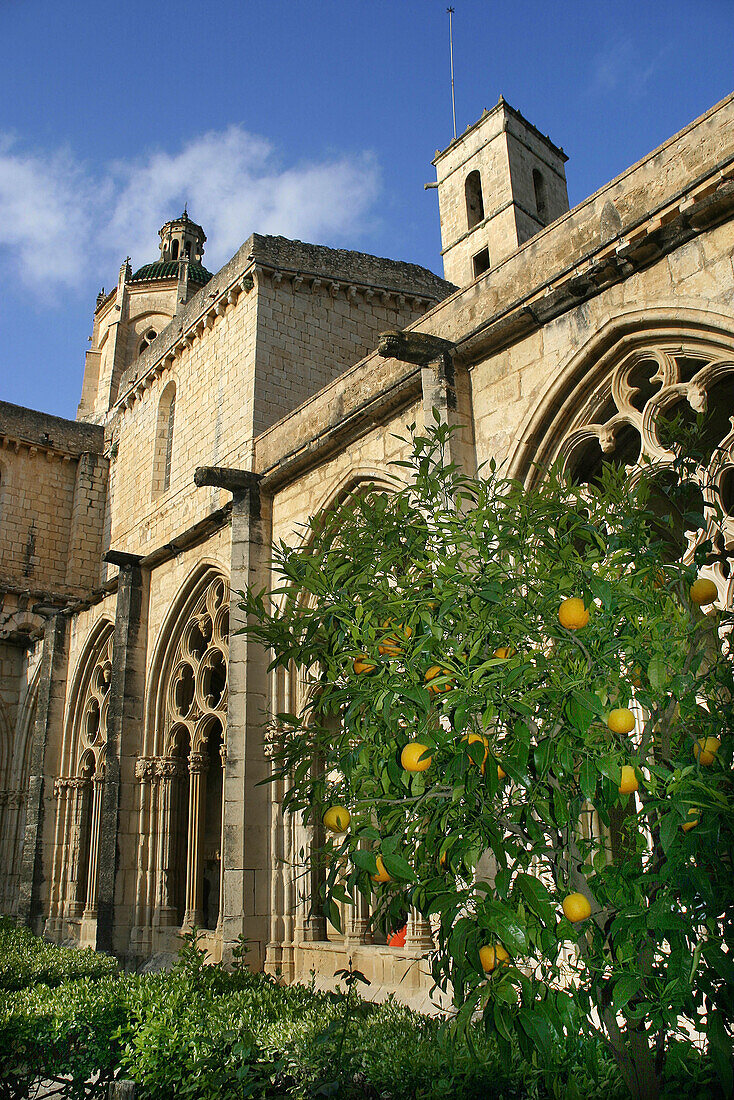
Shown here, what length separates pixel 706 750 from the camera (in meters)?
2.11

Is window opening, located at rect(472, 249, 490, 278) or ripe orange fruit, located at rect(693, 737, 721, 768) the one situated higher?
window opening, located at rect(472, 249, 490, 278)

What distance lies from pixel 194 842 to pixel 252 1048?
21.2 feet

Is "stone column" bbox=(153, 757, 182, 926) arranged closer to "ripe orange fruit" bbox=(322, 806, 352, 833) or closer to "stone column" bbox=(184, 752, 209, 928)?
"stone column" bbox=(184, 752, 209, 928)

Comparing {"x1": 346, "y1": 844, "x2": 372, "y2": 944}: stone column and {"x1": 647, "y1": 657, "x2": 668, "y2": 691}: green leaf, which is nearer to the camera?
{"x1": 647, "y1": 657, "x2": 668, "y2": 691}: green leaf

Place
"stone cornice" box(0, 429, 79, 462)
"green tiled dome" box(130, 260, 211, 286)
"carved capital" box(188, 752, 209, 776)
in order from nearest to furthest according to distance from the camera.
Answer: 1. "carved capital" box(188, 752, 209, 776)
2. "stone cornice" box(0, 429, 79, 462)
3. "green tiled dome" box(130, 260, 211, 286)

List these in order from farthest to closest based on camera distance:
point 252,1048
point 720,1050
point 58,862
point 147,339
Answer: point 147,339 < point 58,862 < point 252,1048 < point 720,1050

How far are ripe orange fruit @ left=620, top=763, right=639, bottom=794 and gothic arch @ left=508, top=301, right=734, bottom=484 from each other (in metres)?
2.94

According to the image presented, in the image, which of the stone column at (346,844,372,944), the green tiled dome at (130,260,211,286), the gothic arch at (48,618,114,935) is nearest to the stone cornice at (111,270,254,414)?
the gothic arch at (48,618,114,935)

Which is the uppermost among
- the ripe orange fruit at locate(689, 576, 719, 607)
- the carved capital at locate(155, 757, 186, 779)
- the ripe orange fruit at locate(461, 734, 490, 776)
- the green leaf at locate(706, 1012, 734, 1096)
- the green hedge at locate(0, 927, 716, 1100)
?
the carved capital at locate(155, 757, 186, 779)

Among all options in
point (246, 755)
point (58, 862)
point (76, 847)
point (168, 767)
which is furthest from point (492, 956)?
point (58, 862)

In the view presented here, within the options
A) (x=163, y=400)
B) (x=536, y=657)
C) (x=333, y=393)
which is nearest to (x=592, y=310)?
(x=333, y=393)

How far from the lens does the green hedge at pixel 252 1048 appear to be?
108 inches

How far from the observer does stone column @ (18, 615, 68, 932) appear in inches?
488

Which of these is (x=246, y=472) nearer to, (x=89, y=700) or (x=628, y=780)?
(x=89, y=700)
